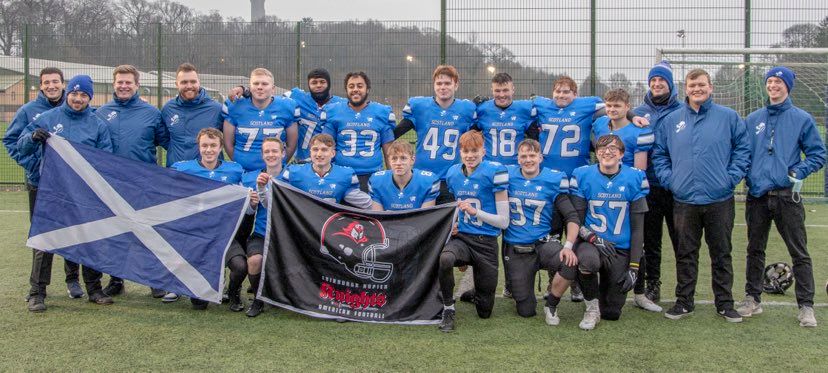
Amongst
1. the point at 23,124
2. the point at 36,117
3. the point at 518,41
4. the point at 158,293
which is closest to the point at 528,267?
the point at 158,293

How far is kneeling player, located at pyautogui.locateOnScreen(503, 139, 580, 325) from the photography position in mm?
5031

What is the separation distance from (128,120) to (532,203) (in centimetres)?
355

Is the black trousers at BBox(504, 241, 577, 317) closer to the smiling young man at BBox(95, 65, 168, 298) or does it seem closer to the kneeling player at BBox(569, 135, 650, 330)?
the kneeling player at BBox(569, 135, 650, 330)

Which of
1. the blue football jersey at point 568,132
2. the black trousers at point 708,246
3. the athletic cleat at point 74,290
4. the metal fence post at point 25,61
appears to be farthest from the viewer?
the metal fence post at point 25,61

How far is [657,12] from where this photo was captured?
1002 centimetres

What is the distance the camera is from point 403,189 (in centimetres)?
523

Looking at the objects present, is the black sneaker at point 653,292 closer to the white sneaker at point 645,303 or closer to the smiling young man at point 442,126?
the white sneaker at point 645,303

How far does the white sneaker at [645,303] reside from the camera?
5207mm

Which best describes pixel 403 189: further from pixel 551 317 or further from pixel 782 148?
pixel 782 148

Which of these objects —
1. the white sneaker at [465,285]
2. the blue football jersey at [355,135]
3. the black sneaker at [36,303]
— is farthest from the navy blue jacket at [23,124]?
the white sneaker at [465,285]

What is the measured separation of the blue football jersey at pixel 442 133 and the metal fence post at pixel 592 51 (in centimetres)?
456

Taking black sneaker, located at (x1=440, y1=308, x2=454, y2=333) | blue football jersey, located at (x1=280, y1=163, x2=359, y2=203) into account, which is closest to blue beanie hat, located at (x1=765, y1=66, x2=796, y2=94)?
black sneaker, located at (x1=440, y1=308, x2=454, y2=333)

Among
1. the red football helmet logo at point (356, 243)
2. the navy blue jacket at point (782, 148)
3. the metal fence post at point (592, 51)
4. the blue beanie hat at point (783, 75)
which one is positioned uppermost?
the metal fence post at point (592, 51)

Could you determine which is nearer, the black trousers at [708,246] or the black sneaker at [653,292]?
the black trousers at [708,246]
